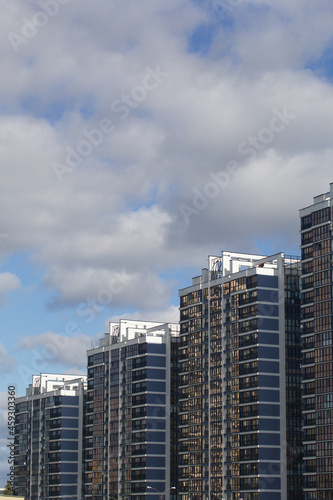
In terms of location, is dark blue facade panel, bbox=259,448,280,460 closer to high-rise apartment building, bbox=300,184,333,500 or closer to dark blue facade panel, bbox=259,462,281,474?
dark blue facade panel, bbox=259,462,281,474

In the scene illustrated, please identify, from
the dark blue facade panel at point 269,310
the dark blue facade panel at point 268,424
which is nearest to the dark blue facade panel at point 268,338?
the dark blue facade panel at point 269,310

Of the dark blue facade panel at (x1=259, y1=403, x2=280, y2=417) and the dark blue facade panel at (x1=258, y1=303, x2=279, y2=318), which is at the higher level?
the dark blue facade panel at (x1=258, y1=303, x2=279, y2=318)

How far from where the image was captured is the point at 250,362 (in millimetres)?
184625

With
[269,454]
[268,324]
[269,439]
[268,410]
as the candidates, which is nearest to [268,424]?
[268,410]

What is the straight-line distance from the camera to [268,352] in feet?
602

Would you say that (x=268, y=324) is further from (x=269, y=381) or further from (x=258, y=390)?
(x=258, y=390)

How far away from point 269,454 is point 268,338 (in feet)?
73.5

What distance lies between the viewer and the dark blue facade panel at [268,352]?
183 meters

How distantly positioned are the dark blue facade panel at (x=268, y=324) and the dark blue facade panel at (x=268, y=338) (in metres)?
1.07

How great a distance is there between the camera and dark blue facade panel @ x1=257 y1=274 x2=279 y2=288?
185375 mm

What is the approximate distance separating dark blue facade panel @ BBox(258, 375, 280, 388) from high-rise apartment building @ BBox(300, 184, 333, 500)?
1290cm

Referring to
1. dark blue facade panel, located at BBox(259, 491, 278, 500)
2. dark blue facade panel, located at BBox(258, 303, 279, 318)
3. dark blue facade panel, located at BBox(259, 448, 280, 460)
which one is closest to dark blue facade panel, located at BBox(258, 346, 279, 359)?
dark blue facade panel, located at BBox(258, 303, 279, 318)

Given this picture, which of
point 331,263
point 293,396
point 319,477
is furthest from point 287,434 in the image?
point 331,263

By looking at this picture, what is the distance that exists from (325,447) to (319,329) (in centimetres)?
2080
